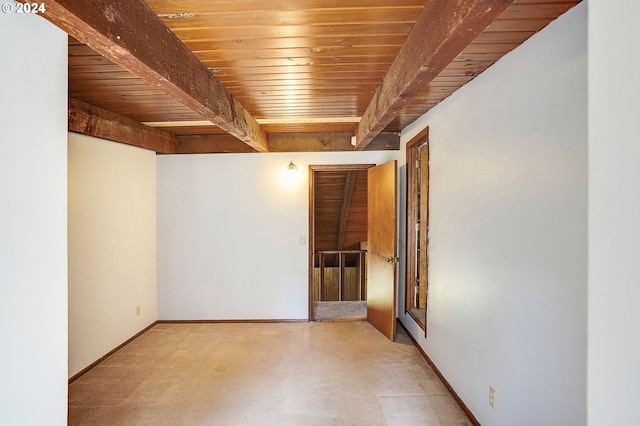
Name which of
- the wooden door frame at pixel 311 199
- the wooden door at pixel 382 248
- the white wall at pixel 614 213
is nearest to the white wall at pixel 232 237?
the wooden door frame at pixel 311 199

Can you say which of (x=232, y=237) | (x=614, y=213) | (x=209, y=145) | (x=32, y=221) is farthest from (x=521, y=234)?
(x=209, y=145)

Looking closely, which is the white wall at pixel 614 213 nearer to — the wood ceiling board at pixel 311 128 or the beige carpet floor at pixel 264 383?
the beige carpet floor at pixel 264 383

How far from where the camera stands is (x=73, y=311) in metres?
3.14

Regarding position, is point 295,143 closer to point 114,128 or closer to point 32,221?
point 114,128

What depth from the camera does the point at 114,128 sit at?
3.48m

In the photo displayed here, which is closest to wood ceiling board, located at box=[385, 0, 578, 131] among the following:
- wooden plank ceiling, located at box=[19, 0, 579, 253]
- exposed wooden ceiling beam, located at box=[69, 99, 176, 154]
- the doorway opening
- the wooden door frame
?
wooden plank ceiling, located at box=[19, 0, 579, 253]

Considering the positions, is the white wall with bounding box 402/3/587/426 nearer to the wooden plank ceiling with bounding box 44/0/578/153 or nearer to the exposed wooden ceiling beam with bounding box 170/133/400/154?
the wooden plank ceiling with bounding box 44/0/578/153

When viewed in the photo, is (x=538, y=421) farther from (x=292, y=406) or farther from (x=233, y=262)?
(x=233, y=262)

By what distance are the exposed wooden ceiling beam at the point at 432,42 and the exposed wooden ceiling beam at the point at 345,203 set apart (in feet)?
11.4

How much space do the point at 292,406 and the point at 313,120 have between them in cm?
279

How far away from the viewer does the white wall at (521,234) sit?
150 centimetres

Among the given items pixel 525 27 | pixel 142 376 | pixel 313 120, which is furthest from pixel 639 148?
pixel 142 376

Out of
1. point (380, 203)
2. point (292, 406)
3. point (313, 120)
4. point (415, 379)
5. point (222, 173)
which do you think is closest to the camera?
point (292, 406)

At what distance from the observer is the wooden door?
401cm
